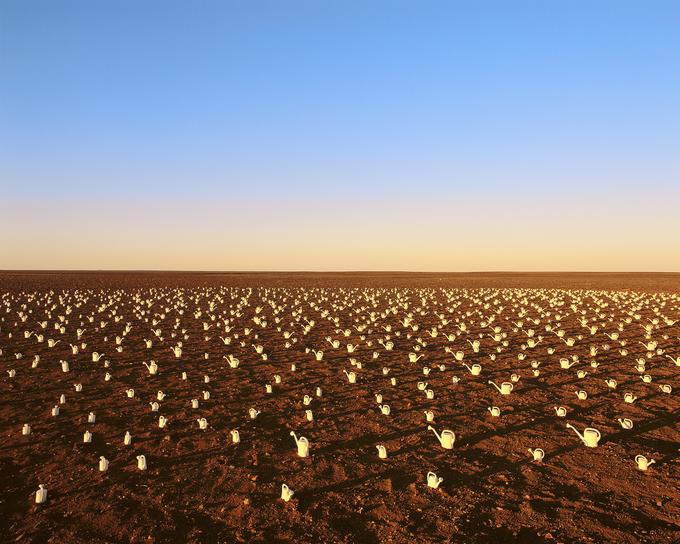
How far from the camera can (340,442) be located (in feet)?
27.0

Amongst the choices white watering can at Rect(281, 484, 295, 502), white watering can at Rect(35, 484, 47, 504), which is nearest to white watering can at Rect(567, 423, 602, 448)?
white watering can at Rect(281, 484, 295, 502)

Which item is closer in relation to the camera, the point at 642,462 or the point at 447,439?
the point at 642,462

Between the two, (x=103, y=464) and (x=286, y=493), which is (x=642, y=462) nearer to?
(x=286, y=493)

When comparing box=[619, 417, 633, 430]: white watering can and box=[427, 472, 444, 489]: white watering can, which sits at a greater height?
box=[619, 417, 633, 430]: white watering can

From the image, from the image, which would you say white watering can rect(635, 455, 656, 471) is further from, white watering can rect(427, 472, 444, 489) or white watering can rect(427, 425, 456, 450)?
white watering can rect(427, 472, 444, 489)

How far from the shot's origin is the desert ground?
580 cm

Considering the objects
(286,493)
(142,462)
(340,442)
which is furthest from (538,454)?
(142,462)

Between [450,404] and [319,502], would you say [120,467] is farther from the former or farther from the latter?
[450,404]

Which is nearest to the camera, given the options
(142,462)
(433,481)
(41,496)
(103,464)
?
(41,496)

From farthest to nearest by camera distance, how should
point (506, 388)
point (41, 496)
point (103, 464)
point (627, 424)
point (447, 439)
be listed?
point (506, 388) < point (627, 424) < point (447, 439) < point (103, 464) < point (41, 496)

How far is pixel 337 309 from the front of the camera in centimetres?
2905

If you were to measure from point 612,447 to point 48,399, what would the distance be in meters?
10.7

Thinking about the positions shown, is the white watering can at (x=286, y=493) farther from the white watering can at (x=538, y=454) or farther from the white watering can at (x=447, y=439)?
the white watering can at (x=538, y=454)

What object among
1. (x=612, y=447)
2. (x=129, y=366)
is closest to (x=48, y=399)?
(x=129, y=366)
